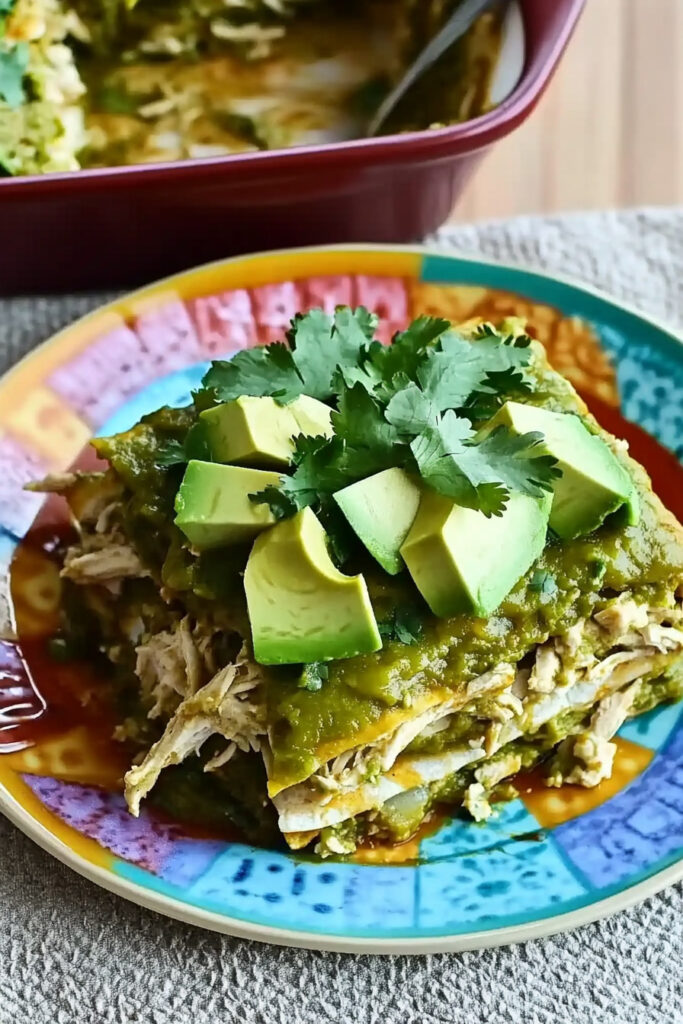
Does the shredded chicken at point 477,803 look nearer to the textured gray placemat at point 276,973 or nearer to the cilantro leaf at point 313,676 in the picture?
the textured gray placemat at point 276,973

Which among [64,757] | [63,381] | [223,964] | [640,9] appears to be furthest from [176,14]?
[223,964]

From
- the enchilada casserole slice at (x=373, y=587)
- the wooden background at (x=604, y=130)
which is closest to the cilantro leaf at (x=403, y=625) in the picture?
the enchilada casserole slice at (x=373, y=587)

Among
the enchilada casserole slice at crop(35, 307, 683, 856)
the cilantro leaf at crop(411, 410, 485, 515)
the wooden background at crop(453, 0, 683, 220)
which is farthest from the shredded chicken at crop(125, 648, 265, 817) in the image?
the wooden background at crop(453, 0, 683, 220)

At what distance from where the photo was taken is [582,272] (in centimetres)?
243

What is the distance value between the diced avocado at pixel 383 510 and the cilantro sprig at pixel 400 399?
0.03m

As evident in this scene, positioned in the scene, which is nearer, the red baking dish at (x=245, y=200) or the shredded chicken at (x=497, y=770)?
the shredded chicken at (x=497, y=770)

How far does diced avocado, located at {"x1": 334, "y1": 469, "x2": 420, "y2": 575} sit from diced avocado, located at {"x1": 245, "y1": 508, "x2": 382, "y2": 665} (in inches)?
2.3

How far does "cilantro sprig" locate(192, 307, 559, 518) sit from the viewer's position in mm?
1561

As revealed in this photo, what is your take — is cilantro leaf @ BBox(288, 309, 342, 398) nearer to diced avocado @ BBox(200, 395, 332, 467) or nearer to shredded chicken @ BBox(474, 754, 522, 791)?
diced avocado @ BBox(200, 395, 332, 467)

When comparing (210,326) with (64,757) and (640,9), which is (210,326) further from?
(640,9)

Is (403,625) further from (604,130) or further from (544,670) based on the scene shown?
(604,130)

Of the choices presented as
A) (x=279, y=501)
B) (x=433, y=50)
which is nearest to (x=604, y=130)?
(x=433, y=50)

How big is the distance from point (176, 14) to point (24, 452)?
37.4 inches

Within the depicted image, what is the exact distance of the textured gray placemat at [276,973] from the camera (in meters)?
1.55
